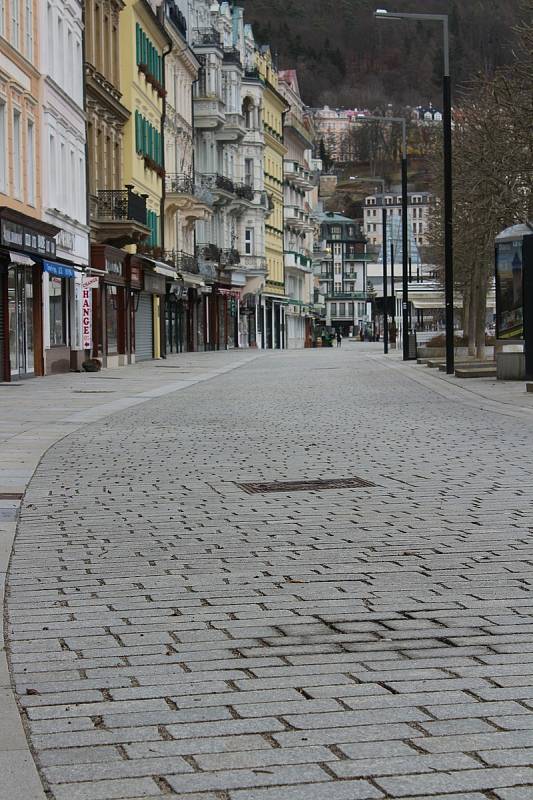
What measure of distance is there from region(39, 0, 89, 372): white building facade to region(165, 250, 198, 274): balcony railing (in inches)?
749

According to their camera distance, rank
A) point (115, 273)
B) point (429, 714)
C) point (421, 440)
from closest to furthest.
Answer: point (429, 714) → point (421, 440) → point (115, 273)

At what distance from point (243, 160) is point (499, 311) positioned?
A: 6003 centimetres

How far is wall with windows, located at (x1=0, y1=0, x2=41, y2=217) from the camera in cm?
3341

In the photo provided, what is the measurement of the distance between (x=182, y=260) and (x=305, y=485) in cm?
5474

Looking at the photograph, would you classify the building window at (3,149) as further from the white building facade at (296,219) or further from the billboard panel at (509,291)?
the white building facade at (296,219)

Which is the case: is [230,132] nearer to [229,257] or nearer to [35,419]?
[229,257]

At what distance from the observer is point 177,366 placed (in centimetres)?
4722

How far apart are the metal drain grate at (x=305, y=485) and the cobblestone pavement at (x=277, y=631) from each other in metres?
0.17

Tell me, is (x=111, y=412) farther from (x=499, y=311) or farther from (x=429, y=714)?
(x=429, y=714)

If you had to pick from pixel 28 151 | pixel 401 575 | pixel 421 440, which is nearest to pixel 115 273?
pixel 28 151

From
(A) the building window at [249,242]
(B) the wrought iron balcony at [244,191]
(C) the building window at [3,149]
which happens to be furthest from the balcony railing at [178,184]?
(C) the building window at [3,149]

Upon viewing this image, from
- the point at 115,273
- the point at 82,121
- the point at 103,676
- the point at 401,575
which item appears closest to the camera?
the point at 103,676

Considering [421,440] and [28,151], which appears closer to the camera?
[421,440]

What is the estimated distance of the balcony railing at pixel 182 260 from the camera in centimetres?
6375
